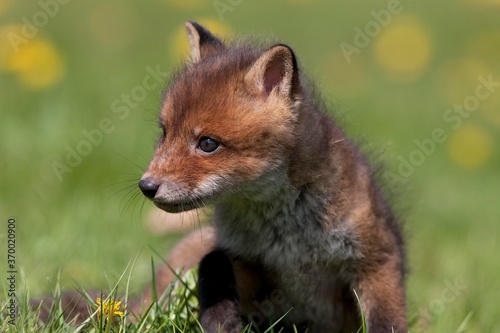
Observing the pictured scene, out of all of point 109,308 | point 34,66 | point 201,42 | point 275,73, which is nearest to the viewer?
point 109,308

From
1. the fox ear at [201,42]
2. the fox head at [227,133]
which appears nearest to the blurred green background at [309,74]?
the fox ear at [201,42]

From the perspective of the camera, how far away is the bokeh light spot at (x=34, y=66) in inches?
368

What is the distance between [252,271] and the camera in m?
5.09

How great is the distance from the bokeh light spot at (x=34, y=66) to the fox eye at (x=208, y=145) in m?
5.29

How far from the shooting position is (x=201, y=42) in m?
5.26

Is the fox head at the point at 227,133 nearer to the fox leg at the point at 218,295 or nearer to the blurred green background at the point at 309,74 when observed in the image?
the fox leg at the point at 218,295

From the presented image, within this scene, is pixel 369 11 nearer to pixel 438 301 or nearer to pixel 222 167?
pixel 438 301

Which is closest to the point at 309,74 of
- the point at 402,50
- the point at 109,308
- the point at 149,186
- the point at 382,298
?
the point at 382,298

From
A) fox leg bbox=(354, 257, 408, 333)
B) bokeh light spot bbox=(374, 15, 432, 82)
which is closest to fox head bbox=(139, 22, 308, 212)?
fox leg bbox=(354, 257, 408, 333)

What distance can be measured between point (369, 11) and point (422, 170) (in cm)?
565

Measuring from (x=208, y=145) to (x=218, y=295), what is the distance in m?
0.87

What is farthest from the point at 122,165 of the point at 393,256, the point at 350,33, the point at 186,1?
the point at 350,33

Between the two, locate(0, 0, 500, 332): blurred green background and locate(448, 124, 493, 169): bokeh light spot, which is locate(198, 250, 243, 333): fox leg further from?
locate(448, 124, 493, 169): bokeh light spot

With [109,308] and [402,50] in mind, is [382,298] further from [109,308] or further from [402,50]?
[402,50]
